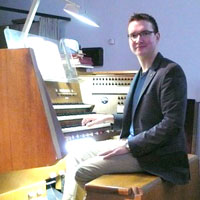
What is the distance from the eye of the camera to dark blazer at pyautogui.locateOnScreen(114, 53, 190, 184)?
62.9 inches

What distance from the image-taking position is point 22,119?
56.4 inches

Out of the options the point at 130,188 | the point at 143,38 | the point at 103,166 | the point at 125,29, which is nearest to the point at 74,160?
the point at 103,166

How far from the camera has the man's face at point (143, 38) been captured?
1.79 metres

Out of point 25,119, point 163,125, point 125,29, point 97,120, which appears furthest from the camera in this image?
point 125,29

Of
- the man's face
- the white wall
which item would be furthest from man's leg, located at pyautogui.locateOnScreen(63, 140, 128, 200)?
the white wall

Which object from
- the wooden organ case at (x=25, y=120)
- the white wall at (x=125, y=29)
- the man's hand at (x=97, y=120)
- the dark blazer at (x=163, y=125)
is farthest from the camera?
the white wall at (x=125, y=29)

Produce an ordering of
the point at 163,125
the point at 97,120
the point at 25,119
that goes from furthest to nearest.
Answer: the point at 97,120, the point at 163,125, the point at 25,119

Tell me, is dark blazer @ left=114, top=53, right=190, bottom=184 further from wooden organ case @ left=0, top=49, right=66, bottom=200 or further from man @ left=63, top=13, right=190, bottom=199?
wooden organ case @ left=0, top=49, right=66, bottom=200

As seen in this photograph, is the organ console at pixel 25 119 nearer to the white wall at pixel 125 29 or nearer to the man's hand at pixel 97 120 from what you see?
the man's hand at pixel 97 120

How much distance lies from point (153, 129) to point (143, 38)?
497mm

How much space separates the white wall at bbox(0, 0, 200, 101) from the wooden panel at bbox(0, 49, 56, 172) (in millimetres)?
2023

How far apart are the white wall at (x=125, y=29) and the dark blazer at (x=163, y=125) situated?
1.51 metres

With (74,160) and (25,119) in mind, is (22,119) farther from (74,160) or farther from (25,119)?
(74,160)

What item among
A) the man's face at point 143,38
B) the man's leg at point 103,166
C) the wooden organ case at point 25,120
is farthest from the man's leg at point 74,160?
the man's face at point 143,38
